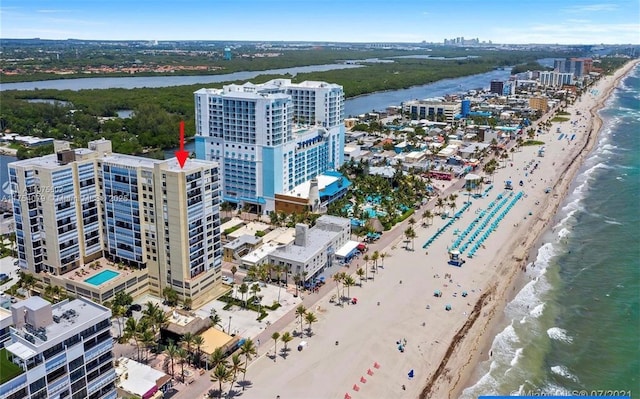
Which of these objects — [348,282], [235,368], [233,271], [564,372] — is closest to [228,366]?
[235,368]

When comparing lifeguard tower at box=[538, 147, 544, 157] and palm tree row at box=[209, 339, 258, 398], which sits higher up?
lifeguard tower at box=[538, 147, 544, 157]

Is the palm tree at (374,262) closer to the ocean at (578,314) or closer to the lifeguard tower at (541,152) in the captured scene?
the ocean at (578,314)

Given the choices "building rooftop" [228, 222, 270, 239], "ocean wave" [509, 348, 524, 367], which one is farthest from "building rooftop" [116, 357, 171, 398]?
"building rooftop" [228, 222, 270, 239]

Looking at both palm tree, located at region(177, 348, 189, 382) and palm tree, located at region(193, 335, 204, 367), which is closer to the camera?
palm tree, located at region(177, 348, 189, 382)

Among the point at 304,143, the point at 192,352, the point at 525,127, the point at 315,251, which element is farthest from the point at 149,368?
the point at 525,127

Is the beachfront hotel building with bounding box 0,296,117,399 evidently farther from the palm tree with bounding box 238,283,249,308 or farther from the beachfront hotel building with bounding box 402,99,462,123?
the beachfront hotel building with bounding box 402,99,462,123

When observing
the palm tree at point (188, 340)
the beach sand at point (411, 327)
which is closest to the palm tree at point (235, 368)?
the beach sand at point (411, 327)
